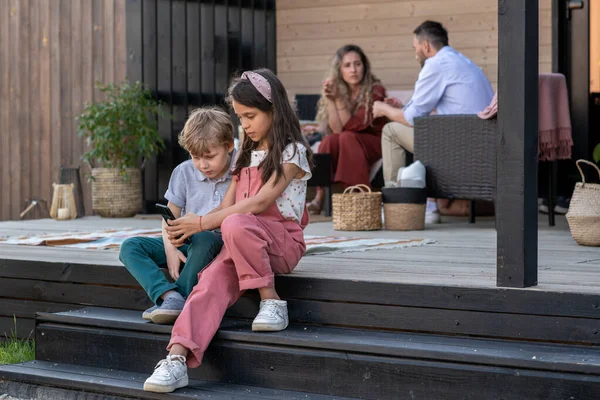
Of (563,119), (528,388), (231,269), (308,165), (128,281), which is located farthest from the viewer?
(563,119)

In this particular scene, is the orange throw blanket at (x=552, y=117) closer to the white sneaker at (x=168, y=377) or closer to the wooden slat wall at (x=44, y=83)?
the white sneaker at (x=168, y=377)

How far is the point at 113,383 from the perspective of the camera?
109 inches

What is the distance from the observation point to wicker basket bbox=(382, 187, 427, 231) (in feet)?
15.8

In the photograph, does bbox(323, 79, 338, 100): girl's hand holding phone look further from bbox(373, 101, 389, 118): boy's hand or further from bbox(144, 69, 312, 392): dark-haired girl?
bbox(144, 69, 312, 392): dark-haired girl

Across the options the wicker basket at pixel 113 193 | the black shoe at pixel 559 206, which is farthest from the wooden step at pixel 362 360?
the black shoe at pixel 559 206

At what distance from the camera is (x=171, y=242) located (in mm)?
2922

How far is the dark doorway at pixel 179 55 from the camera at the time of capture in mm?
6945

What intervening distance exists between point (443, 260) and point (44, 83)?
4.86 meters

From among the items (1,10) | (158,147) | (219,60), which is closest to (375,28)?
(219,60)

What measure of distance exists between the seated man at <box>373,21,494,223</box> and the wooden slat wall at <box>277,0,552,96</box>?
166 cm

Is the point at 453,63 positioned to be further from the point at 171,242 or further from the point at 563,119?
the point at 171,242

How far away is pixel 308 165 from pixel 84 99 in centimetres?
460

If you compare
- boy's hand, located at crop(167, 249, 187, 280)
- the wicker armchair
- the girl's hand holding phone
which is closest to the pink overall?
boy's hand, located at crop(167, 249, 187, 280)

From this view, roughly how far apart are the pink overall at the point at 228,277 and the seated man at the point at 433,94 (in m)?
2.67
